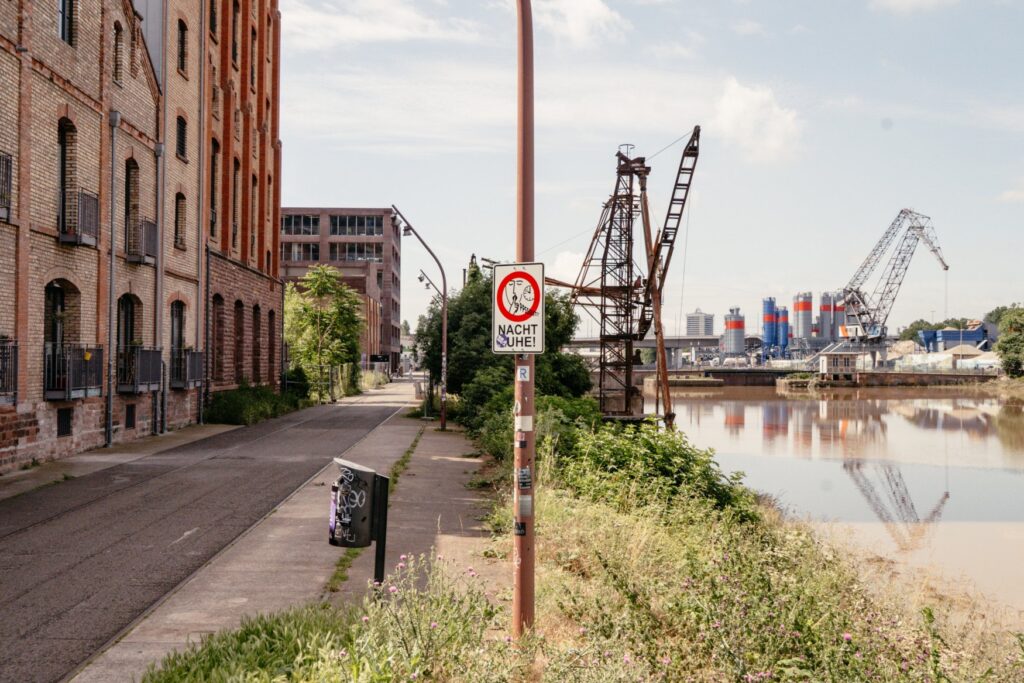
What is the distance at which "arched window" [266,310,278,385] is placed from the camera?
131ft

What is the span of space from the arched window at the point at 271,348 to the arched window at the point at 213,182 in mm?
8267

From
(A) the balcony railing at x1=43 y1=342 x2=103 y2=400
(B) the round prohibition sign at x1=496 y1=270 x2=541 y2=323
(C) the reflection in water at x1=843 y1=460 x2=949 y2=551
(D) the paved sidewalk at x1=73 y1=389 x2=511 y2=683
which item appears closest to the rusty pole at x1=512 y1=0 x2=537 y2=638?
(B) the round prohibition sign at x1=496 y1=270 x2=541 y2=323

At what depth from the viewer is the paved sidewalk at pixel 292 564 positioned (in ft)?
23.6

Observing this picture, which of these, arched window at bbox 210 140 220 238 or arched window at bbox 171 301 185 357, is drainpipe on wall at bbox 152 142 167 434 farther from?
arched window at bbox 210 140 220 238

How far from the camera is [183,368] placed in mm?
27703

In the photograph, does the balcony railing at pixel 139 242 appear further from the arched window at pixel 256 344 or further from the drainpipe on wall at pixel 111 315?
the arched window at pixel 256 344

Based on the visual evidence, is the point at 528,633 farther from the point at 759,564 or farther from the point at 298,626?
the point at 759,564

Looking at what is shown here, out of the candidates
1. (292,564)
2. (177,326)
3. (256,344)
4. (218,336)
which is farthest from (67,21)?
(256,344)

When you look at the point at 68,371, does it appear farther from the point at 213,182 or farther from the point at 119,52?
the point at 213,182

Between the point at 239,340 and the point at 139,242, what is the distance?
11.6 meters

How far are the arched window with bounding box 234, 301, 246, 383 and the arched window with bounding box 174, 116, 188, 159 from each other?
8.10 m

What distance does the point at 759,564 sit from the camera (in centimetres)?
802

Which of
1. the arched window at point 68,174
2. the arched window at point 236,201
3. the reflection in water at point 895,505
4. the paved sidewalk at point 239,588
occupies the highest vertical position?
the arched window at point 236,201

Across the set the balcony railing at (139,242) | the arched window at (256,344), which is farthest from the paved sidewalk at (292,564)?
the arched window at (256,344)
